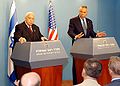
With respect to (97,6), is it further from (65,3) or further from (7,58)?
(7,58)

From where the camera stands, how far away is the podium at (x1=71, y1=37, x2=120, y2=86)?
4391 mm

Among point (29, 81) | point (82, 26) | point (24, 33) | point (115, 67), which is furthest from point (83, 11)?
point (29, 81)

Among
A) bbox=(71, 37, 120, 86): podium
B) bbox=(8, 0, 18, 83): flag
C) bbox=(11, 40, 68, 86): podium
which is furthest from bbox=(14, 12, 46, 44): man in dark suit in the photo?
bbox=(8, 0, 18, 83): flag

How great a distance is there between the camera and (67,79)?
22.6ft

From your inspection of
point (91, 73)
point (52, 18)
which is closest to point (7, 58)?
point (52, 18)

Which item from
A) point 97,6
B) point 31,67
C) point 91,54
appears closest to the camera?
point 31,67

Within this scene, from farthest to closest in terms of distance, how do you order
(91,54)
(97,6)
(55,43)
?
(97,6) < (91,54) < (55,43)

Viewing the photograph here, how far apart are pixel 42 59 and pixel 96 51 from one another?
110 centimetres

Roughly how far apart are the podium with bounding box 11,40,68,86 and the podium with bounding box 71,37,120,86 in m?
0.56

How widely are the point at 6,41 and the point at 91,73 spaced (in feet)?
12.1

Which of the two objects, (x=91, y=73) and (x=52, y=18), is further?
(x=52, y=18)

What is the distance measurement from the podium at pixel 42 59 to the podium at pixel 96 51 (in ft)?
1.82

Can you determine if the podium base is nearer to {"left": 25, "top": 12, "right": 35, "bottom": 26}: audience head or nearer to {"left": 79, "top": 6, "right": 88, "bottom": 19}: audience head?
{"left": 25, "top": 12, "right": 35, "bottom": 26}: audience head

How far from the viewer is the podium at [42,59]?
3.66m
